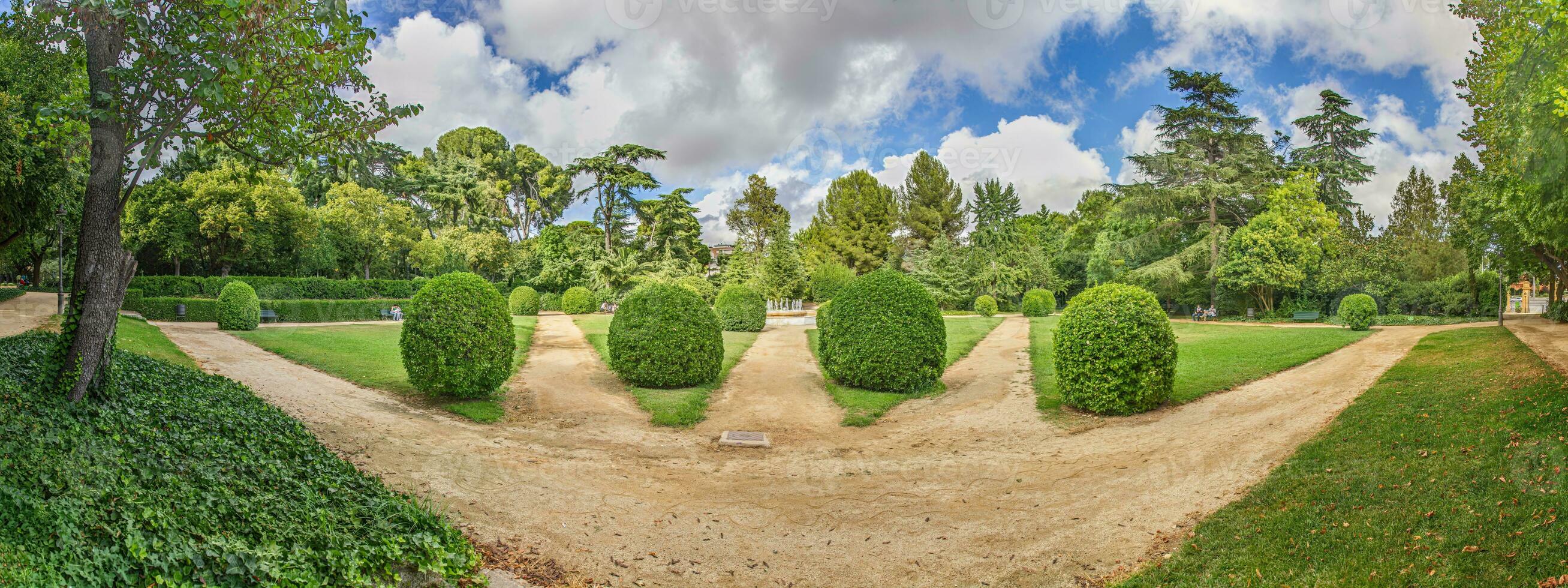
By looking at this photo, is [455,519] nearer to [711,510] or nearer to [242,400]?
[711,510]

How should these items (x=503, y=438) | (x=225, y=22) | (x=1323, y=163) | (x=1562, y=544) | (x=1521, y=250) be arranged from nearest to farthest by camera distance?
(x=1562, y=544)
(x=225, y=22)
(x=503, y=438)
(x=1521, y=250)
(x=1323, y=163)

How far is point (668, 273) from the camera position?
31734 millimetres

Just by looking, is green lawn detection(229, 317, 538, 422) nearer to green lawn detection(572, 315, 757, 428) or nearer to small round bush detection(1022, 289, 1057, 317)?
green lawn detection(572, 315, 757, 428)

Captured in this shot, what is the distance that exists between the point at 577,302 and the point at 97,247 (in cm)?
2722

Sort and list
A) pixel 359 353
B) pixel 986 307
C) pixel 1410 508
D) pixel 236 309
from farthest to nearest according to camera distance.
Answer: pixel 986 307 < pixel 236 309 < pixel 359 353 < pixel 1410 508

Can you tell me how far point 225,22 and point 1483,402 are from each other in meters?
12.4

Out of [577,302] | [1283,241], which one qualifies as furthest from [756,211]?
[1283,241]

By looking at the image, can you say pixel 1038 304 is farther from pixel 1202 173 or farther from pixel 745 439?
pixel 745 439

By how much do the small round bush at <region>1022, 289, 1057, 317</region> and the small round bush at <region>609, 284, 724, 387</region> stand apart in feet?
76.0

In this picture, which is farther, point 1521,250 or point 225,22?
point 1521,250

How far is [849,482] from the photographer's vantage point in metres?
6.83

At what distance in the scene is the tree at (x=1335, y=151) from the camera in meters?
30.8

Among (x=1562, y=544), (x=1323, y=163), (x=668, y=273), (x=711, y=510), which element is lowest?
(x=711, y=510)

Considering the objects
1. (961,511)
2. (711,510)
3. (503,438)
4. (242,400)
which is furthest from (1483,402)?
(242,400)
